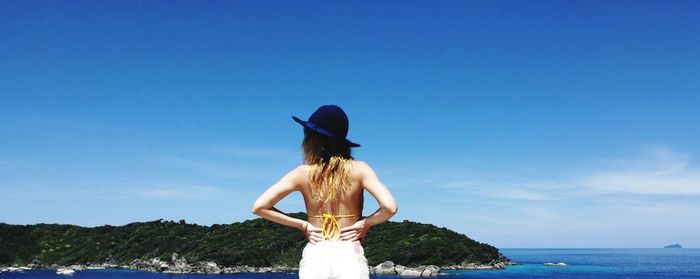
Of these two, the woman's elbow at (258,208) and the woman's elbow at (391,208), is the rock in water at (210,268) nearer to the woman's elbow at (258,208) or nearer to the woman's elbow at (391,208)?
the woman's elbow at (258,208)

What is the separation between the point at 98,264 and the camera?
177125mm

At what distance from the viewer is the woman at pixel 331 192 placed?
12.8ft

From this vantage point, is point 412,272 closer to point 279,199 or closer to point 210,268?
point 210,268

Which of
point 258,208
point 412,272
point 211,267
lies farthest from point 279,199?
point 211,267

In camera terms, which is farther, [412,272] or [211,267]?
[211,267]

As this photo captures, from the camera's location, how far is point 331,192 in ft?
13.1

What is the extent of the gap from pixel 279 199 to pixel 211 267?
497 feet

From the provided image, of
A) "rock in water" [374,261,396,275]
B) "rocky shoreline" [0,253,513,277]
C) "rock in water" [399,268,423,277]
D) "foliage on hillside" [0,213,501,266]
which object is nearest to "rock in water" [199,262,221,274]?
"rocky shoreline" [0,253,513,277]

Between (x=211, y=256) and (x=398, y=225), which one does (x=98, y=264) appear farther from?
(x=398, y=225)

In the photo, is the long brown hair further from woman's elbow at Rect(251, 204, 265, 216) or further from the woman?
woman's elbow at Rect(251, 204, 265, 216)

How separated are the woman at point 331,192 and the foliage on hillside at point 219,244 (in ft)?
487

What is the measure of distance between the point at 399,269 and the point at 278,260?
102ft

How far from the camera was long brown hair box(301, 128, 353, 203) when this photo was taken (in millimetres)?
3988

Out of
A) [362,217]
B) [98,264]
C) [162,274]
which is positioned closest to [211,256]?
[162,274]
